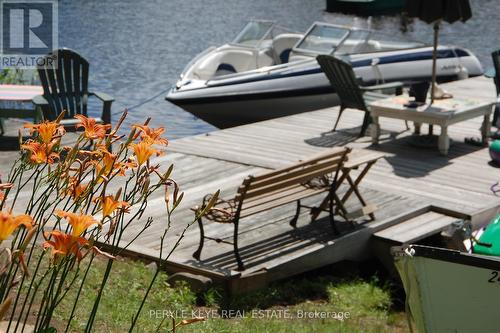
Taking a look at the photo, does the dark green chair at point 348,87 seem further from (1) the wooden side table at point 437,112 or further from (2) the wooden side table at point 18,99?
(2) the wooden side table at point 18,99

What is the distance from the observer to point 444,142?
11375 millimetres

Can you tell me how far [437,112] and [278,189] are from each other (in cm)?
419

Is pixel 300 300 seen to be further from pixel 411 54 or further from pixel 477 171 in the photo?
pixel 411 54

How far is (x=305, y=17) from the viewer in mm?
37688

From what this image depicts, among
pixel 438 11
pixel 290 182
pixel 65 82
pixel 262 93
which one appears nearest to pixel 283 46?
pixel 262 93

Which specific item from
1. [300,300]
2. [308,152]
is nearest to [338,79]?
[308,152]

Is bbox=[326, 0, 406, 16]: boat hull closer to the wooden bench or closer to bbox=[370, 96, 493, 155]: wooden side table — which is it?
bbox=[370, 96, 493, 155]: wooden side table

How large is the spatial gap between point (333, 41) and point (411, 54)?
174 centimetres

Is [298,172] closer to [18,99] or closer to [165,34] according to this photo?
[18,99]

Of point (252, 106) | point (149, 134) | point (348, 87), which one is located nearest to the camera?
point (149, 134)

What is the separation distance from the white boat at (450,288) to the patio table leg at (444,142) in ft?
20.6

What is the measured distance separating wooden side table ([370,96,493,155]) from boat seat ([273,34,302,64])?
525cm

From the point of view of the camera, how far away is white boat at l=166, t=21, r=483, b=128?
1527 centimetres

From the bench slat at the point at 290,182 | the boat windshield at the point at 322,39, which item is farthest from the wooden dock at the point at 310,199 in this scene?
the boat windshield at the point at 322,39
